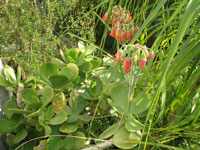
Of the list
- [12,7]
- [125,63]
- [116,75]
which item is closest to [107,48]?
[12,7]

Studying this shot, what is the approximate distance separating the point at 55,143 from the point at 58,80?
270mm

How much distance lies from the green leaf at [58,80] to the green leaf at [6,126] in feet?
0.80

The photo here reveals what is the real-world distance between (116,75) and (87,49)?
0.29 meters

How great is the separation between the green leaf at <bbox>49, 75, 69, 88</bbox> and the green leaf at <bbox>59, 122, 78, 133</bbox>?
0.58 ft

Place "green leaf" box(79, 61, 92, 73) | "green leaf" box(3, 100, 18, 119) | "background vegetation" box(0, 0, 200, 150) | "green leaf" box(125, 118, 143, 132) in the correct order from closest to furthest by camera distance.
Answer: "background vegetation" box(0, 0, 200, 150) < "green leaf" box(125, 118, 143, 132) < "green leaf" box(3, 100, 18, 119) < "green leaf" box(79, 61, 92, 73)

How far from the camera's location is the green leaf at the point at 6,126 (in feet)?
3.22

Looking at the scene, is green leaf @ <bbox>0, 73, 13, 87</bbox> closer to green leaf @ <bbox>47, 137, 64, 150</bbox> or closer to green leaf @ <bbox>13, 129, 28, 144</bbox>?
green leaf @ <bbox>13, 129, 28, 144</bbox>

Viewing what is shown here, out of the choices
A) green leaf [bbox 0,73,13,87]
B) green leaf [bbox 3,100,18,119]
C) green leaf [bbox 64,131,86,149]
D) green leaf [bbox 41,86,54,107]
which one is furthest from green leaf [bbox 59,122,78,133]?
green leaf [bbox 0,73,13,87]

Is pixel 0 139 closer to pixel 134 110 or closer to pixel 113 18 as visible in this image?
pixel 134 110

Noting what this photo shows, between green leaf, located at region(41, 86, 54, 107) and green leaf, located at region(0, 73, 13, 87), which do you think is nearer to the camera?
green leaf, located at region(41, 86, 54, 107)

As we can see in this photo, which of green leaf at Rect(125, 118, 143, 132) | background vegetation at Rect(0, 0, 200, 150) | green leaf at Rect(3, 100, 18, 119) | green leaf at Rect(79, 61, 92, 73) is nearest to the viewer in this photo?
background vegetation at Rect(0, 0, 200, 150)

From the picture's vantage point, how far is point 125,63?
791 mm

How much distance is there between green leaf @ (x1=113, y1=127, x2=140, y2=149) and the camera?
951 mm

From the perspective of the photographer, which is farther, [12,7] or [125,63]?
[12,7]
